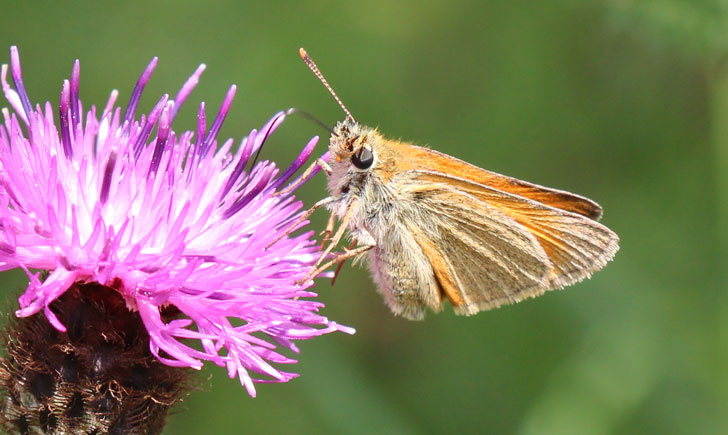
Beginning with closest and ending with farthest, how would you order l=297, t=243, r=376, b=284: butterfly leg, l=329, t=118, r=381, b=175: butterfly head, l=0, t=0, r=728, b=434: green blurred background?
l=297, t=243, r=376, b=284: butterfly leg < l=329, t=118, r=381, b=175: butterfly head < l=0, t=0, r=728, b=434: green blurred background

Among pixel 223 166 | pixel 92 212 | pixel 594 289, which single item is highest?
pixel 594 289

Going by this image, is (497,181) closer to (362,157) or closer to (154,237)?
(362,157)

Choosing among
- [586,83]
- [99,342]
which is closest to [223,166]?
[99,342]

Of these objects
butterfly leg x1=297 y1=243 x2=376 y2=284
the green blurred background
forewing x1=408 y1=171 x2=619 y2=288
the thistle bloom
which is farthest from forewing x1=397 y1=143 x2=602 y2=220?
the green blurred background

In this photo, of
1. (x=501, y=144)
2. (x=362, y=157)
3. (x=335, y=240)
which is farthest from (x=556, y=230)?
(x=501, y=144)

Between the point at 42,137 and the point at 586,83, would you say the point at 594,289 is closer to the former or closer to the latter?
the point at 586,83

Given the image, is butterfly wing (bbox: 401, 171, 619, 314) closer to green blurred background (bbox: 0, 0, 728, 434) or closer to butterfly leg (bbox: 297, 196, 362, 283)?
butterfly leg (bbox: 297, 196, 362, 283)

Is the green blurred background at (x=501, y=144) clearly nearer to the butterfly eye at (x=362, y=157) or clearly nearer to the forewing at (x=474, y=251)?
the forewing at (x=474, y=251)
